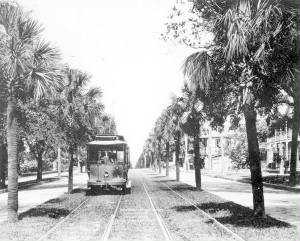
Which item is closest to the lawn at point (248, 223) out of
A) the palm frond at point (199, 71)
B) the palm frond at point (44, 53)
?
the palm frond at point (199, 71)

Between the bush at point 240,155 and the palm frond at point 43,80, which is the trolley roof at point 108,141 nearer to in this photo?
the palm frond at point 43,80

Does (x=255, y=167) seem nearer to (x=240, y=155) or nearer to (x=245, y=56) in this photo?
(x=245, y=56)

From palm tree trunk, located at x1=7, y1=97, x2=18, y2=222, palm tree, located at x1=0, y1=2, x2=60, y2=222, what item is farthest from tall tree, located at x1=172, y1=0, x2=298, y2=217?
palm tree trunk, located at x1=7, y1=97, x2=18, y2=222

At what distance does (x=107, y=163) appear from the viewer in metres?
28.0

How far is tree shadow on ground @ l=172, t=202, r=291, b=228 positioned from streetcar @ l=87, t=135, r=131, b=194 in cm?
762

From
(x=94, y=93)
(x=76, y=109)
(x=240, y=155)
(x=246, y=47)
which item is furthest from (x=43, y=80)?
(x=240, y=155)

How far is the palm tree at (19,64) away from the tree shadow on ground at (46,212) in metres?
1.90

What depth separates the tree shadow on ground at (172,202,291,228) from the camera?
14250 millimetres

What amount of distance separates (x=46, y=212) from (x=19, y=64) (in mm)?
6087

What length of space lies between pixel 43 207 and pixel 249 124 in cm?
960

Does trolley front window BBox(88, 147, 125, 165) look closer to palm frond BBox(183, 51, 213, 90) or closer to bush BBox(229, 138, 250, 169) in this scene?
palm frond BBox(183, 51, 213, 90)

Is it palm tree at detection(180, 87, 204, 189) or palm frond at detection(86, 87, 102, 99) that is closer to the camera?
palm frond at detection(86, 87, 102, 99)

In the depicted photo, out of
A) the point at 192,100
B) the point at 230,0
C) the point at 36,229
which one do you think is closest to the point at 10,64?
the point at 36,229

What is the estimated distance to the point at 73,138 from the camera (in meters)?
29.7
